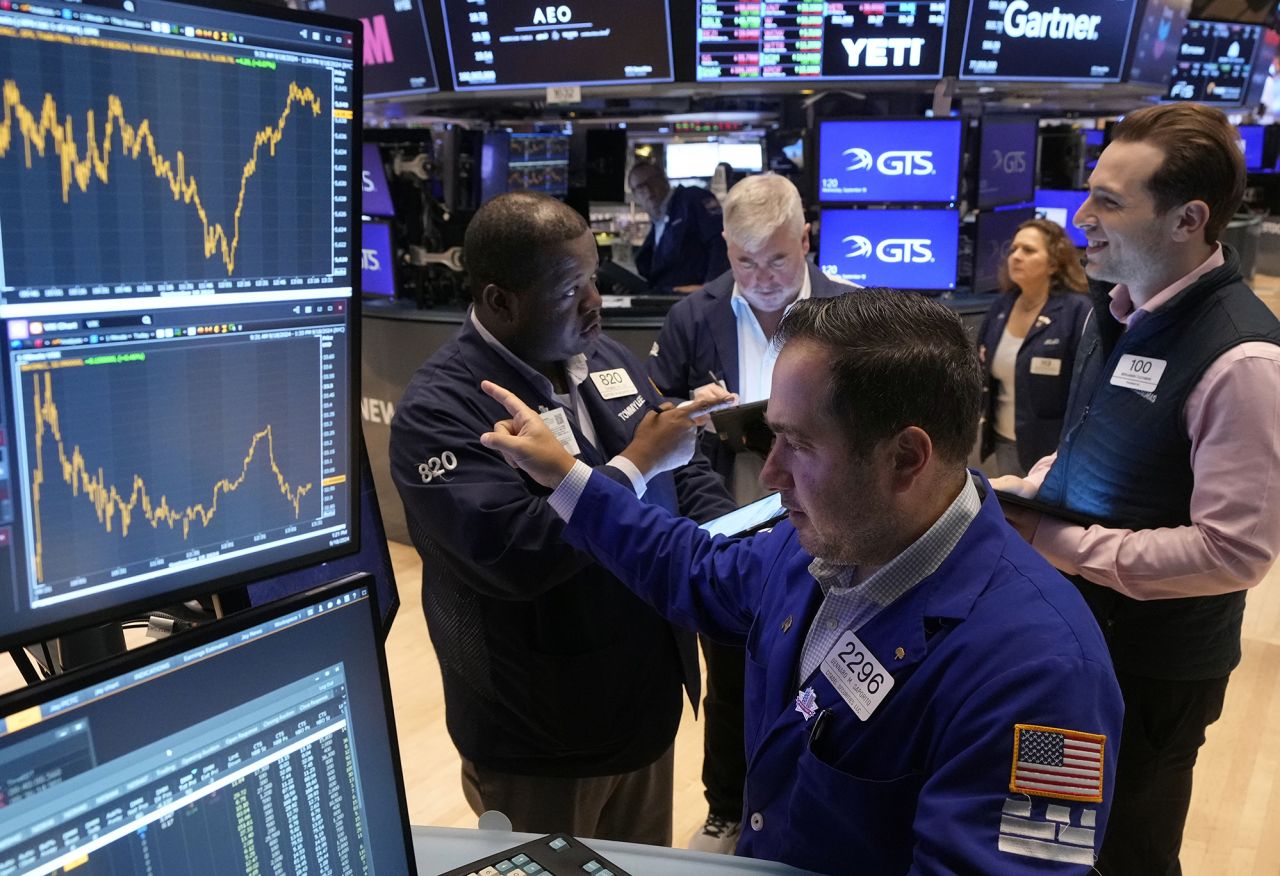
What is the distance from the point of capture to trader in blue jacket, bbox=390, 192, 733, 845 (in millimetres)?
1819

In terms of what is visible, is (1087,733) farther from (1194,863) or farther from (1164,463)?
(1194,863)

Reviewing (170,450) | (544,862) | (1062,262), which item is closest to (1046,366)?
(1062,262)

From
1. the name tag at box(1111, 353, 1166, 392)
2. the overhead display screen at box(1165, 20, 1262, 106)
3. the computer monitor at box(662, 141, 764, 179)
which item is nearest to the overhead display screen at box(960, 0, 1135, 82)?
the computer monitor at box(662, 141, 764, 179)

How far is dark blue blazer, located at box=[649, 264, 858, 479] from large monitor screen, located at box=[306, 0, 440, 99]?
2558mm

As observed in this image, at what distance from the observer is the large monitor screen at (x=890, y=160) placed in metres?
4.82

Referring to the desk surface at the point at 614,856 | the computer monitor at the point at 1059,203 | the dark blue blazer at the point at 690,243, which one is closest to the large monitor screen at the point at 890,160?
the dark blue blazer at the point at 690,243

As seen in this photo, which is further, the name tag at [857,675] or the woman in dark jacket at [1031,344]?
the woman in dark jacket at [1031,344]

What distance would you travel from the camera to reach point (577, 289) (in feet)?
6.40

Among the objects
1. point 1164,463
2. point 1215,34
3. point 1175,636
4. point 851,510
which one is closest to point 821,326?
point 851,510

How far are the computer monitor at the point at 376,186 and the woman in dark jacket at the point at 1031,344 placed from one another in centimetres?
290

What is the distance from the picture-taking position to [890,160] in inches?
191

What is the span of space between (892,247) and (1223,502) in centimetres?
335

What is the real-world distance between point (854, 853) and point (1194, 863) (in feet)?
7.20

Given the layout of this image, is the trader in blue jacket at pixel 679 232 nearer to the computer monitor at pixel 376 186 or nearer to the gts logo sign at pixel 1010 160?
the gts logo sign at pixel 1010 160
